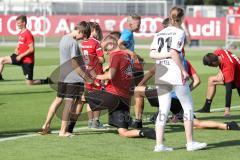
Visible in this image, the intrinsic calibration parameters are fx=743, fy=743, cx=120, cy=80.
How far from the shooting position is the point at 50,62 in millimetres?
29047

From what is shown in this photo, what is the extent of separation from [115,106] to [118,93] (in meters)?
0.22

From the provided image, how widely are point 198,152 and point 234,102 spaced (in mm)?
6886

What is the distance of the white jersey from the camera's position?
9.98 metres

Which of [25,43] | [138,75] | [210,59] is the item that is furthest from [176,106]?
[25,43]

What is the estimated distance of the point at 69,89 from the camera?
38.7ft

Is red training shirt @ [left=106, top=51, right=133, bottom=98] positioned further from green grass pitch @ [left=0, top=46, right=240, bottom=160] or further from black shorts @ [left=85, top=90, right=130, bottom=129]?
green grass pitch @ [left=0, top=46, right=240, bottom=160]

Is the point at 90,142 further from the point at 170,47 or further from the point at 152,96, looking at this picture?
the point at 170,47

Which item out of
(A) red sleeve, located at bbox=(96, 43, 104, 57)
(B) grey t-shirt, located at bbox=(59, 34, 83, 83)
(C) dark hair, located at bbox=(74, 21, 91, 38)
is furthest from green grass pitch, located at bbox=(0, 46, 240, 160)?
(C) dark hair, located at bbox=(74, 21, 91, 38)

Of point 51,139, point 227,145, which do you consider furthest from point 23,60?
point 227,145

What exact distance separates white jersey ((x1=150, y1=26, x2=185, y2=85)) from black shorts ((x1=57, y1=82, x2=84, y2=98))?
80.3 inches

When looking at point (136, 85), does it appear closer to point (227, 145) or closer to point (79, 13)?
point (227, 145)

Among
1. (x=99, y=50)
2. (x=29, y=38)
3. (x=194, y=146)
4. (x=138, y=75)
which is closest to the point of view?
(x=194, y=146)

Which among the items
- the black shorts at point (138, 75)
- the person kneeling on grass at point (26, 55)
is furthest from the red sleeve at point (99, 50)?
the person kneeling on grass at point (26, 55)

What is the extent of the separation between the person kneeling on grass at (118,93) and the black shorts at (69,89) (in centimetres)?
31
